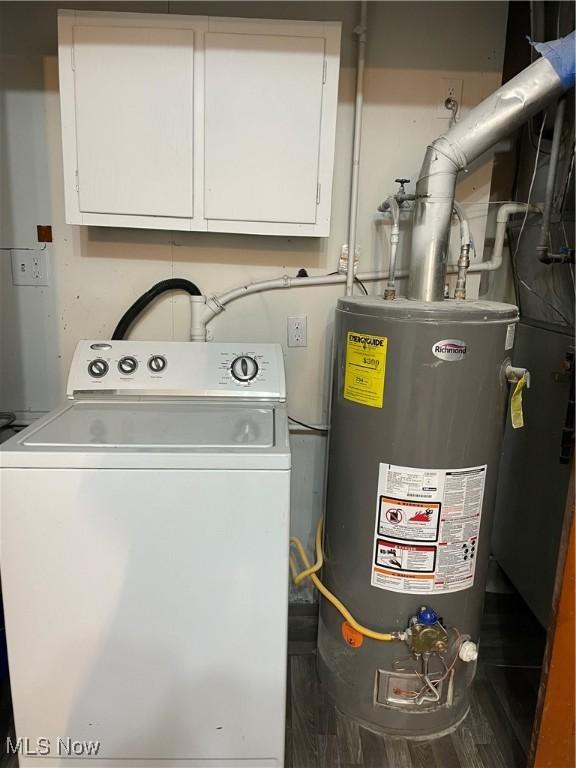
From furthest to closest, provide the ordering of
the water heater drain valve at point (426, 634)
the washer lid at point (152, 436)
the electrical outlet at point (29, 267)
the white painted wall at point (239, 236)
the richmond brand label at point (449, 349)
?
1. the electrical outlet at point (29, 267)
2. the white painted wall at point (239, 236)
3. the water heater drain valve at point (426, 634)
4. the richmond brand label at point (449, 349)
5. the washer lid at point (152, 436)

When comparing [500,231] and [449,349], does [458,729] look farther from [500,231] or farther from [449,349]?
[500,231]

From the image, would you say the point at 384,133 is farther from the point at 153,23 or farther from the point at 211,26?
the point at 153,23

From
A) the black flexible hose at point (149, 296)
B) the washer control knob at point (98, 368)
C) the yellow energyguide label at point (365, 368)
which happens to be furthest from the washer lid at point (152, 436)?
the black flexible hose at point (149, 296)

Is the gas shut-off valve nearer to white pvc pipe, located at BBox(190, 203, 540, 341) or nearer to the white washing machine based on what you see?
the white washing machine

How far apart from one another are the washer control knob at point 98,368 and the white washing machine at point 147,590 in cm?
25

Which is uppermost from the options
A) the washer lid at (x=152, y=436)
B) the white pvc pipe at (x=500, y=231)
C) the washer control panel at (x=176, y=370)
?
the white pvc pipe at (x=500, y=231)

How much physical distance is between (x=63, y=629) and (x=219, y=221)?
1.15 m

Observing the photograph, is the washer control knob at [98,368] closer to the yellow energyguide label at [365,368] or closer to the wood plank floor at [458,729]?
the yellow energyguide label at [365,368]

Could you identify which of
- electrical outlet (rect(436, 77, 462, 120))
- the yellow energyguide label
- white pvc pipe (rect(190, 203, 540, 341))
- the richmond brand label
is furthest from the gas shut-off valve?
electrical outlet (rect(436, 77, 462, 120))

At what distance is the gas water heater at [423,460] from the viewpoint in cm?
123

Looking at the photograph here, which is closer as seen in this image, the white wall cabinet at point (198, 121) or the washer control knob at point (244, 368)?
the white wall cabinet at point (198, 121)

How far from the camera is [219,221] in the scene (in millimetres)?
1506

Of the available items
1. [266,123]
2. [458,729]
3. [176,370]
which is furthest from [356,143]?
[458,729]

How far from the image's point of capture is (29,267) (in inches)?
67.6
